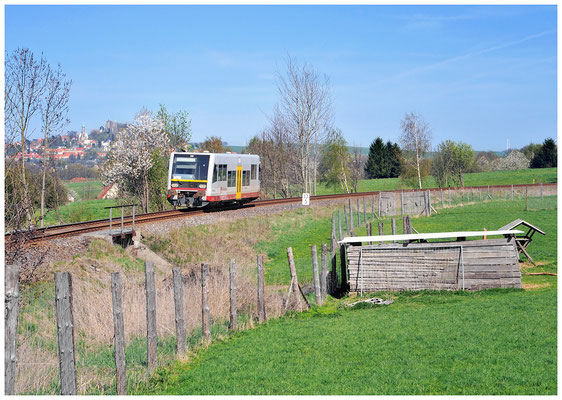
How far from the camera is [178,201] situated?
3406 centimetres

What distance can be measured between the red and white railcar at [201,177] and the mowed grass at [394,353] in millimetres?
16206

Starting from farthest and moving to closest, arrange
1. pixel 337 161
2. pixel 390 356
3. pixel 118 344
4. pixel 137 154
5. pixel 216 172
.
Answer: pixel 337 161
pixel 137 154
pixel 216 172
pixel 390 356
pixel 118 344

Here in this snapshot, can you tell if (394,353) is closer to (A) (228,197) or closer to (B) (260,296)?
(B) (260,296)

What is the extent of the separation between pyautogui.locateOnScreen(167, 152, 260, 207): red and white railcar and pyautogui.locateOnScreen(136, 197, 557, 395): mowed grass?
53.2ft

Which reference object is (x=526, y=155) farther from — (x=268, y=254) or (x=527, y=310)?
(x=527, y=310)

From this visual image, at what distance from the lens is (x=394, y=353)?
36.6 ft

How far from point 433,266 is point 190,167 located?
16633mm

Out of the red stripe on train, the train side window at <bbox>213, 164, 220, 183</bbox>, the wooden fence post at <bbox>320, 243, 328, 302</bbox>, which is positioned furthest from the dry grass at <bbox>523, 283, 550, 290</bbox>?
the red stripe on train

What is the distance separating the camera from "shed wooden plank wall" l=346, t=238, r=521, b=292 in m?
19.0

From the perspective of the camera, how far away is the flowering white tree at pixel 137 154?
146 ft

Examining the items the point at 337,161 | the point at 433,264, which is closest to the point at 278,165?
the point at 337,161

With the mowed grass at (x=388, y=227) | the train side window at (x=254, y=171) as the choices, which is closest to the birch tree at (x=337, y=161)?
the mowed grass at (x=388, y=227)

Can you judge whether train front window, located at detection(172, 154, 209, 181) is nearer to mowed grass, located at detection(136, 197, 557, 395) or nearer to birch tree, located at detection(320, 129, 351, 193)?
mowed grass, located at detection(136, 197, 557, 395)

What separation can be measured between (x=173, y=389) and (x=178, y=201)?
2467cm
